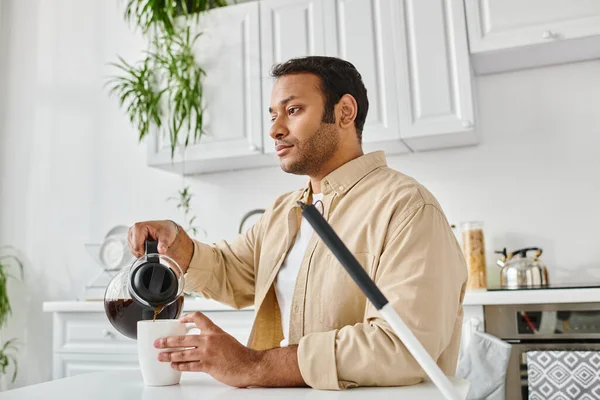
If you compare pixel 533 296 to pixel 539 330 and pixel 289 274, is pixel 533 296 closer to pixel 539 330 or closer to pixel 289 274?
pixel 539 330

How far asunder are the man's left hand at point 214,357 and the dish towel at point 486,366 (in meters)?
1.14

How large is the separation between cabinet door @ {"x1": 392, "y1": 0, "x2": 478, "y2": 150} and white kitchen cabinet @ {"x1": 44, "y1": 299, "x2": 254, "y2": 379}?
1132 millimetres

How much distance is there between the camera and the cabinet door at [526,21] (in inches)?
87.0

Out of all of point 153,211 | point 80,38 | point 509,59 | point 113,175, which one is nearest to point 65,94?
point 80,38

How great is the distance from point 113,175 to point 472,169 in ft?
6.14

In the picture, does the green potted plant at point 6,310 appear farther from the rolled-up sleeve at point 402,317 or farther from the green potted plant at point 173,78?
the rolled-up sleeve at point 402,317

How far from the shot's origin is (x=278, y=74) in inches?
59.7

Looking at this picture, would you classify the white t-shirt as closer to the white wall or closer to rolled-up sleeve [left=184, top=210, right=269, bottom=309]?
rolled-up sleeve [left=184, top=210, right=269, bottom=309]

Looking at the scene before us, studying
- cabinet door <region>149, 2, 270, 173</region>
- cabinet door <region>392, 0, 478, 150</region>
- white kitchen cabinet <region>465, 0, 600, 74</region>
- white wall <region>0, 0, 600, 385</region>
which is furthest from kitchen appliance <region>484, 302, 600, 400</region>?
cabinet door <region>149, 2, 270, 173</region>

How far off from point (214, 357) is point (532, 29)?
1901 millimetres

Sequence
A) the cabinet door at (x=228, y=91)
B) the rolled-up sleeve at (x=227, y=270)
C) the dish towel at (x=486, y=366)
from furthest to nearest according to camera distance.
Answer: the cabinet door at (x=228, y=91)
the dish towel at (x=486, y=366)
the rolled-up sleeve at (x=227, y=270)

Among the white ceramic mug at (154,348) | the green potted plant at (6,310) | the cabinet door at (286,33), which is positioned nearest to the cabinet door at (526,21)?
the cabinet door at (286,33)

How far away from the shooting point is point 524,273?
2234mm

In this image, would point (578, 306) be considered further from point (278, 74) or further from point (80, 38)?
point (80, 38)
